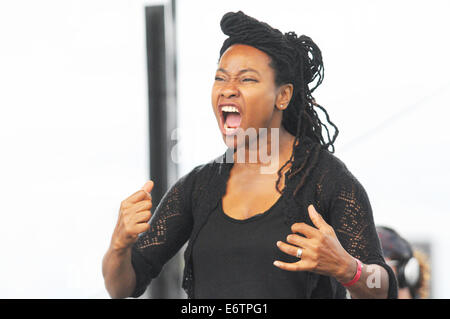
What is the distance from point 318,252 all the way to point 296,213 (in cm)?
17

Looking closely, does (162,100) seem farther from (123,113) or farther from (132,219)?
(132,219)

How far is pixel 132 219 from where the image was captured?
123cm

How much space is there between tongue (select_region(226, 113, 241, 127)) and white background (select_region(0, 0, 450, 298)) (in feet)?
4.29

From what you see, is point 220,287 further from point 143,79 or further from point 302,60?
point 143,79

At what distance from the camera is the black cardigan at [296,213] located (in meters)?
1.20

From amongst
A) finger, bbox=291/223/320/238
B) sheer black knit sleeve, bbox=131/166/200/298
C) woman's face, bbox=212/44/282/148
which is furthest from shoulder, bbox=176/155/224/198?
finger, bbox=291/223/320/238

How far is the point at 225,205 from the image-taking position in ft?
4.30

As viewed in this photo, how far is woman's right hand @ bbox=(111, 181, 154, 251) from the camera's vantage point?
1.23 metres

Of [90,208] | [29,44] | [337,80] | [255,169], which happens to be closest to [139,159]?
[90,208]

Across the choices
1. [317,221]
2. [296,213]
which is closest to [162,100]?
[296,213]

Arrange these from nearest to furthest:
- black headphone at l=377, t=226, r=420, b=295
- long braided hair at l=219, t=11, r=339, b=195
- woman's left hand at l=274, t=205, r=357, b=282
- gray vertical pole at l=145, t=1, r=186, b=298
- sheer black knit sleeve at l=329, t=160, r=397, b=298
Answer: woman's left hand at l=274, t=205, r=357, b=282 → sheer black knit sleeve at l=329, t=160, r=397, b=298 → long braided hair at l=219, t=11, r=339, b=195 → black headphone at l=377, t=226, r=420, b=295 → gray vertical pole at l=145, t=1, r=186, b=298

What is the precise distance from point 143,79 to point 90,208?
0.76 metres

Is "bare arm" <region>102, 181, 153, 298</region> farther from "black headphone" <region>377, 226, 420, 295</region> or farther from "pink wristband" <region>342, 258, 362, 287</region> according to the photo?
"black headphone" <region>377, 226, 420, 295</region>

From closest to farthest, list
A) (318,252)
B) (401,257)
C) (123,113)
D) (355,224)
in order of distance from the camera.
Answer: (318,252)
(355,224)
(401,257)
(123,113)
